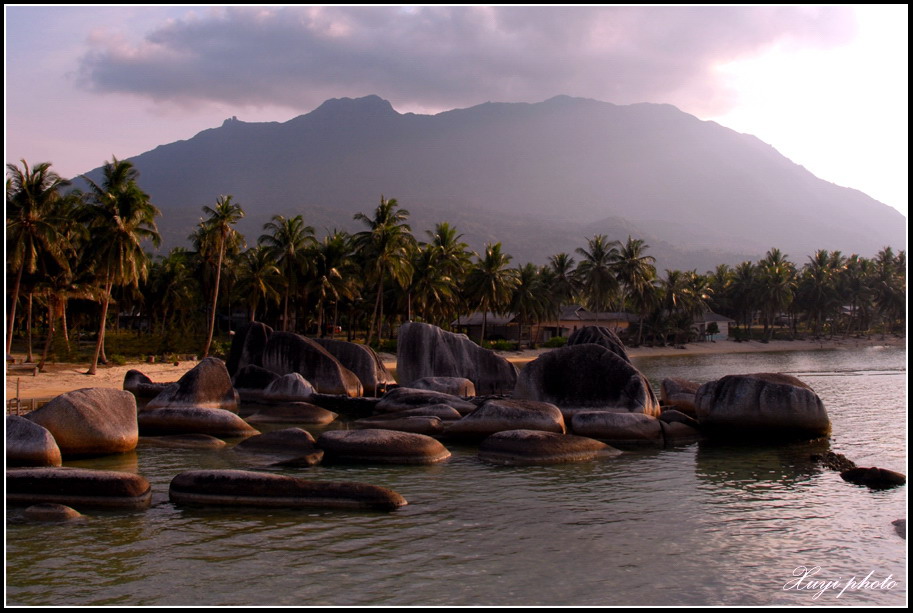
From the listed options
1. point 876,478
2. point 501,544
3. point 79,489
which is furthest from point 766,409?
point 79,489

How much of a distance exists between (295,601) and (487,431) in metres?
10.4

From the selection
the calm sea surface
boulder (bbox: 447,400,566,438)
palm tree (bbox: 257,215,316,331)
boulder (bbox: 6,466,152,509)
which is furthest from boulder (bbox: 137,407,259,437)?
palm tree (bbox: 257,215,316,331)

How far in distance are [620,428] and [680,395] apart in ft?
22.8

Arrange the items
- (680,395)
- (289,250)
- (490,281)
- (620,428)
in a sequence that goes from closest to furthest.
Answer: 1. (620,428)
2. (680,395)
3. (289,250)
4. (490,281)

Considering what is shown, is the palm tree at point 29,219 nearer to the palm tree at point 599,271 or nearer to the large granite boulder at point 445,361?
the large granite boulder at point 445,361

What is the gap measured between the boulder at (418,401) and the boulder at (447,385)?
1.91m

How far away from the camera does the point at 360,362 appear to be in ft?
102

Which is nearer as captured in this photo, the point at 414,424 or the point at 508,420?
the point at 508,420

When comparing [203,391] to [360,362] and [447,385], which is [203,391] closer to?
[447,385]

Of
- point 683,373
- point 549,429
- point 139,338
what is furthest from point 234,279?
point 549,429

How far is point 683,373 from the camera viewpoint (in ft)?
148

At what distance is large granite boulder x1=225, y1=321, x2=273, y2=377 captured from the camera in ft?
100

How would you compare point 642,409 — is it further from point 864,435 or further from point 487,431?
point 864,435

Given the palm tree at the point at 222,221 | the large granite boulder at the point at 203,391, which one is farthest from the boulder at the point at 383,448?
the palm tree at the point at 222,221
